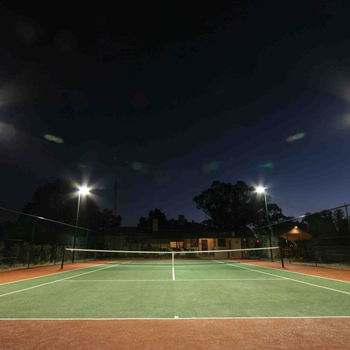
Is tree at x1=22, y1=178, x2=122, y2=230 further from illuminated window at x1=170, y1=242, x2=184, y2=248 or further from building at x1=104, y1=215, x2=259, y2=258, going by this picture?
illuminated window at x1=170, y1=242, x2=184, y2=248

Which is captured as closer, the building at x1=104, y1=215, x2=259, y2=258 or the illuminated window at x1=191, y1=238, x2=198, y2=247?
the building at x1=104, y1=215, x2=259, y2=258

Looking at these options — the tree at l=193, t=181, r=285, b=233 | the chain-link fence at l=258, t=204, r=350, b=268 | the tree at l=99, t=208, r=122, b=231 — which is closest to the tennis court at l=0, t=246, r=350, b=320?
the chain-link fence at l=258, t=204, r=350, b=268

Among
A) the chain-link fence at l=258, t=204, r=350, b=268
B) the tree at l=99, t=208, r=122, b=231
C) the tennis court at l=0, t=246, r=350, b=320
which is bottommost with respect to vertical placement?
the tennis court at l=0, t=246, r=350, b=320

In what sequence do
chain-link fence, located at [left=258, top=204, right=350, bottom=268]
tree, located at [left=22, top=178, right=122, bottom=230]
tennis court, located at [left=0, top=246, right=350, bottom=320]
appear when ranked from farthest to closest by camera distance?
tree, located at [left=22, top=178, right=122, bottom=230]
chain-link fence, located at [left=258, top=204, right=350, bottom=268]
tennis court, located at [left=0, top=246, right=350, bottom=320]

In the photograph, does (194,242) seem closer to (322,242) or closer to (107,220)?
(322,242)

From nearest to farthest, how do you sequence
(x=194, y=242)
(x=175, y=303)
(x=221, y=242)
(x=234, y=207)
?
(x=175, y=303), (x=194, y=242), (x=221, y=242), (x=234, y=207)

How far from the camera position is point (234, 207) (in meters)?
57.3

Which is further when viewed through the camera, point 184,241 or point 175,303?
point 184,241

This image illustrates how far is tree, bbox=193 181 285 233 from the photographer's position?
56.1 meters

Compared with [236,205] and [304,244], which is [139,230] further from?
[304,244]

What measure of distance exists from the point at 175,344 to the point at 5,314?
379cm

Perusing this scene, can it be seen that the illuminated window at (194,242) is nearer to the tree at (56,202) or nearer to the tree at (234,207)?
the tree at (234,207)

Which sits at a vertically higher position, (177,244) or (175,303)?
(177,244)

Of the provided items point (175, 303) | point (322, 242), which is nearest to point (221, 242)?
point (322, 242)
